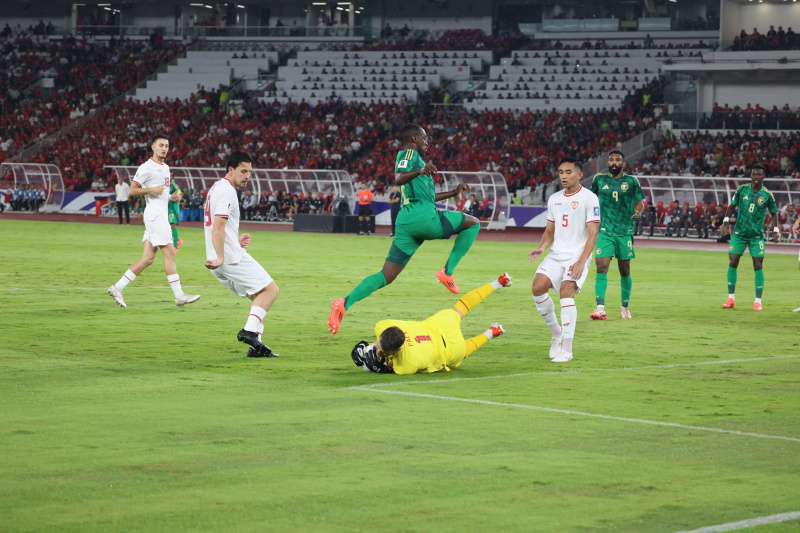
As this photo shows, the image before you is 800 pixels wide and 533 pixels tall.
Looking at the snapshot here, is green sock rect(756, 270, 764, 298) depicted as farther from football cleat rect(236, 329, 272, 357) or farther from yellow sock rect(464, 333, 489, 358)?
football cleat rect(236, 329, 272, 357)

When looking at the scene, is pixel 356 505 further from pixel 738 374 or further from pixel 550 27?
pixel 550 27

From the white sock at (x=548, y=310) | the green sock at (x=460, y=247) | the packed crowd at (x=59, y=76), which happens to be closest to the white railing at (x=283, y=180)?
the packed crowd at (x=59, y=76)

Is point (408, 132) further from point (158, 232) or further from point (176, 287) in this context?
point (158, 232)

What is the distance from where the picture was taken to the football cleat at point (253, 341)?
9.97 meters

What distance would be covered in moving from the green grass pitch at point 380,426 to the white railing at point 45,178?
37908 millimetres

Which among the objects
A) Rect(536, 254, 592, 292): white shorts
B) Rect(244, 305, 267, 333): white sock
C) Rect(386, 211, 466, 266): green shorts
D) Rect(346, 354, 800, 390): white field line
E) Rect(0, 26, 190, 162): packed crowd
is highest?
→ Rect(0, 26, 190, 162): packed crowd

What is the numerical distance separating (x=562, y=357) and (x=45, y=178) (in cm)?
4462

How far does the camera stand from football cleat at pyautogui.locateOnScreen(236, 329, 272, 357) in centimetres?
997

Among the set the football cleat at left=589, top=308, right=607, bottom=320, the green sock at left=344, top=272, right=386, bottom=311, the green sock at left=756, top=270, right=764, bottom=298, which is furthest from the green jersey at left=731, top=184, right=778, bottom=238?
the green sock at left=344, top=272, right=386, bottom=311

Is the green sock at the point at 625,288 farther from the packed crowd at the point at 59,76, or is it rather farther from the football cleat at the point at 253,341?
the packed crowd at the point at 59,76

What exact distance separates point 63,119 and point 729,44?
1454 inches

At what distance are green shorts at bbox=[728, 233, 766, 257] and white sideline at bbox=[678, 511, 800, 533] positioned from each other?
1140cm

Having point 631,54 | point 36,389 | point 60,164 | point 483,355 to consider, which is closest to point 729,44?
point 631,54

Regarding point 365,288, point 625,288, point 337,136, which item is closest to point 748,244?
point 625,288
